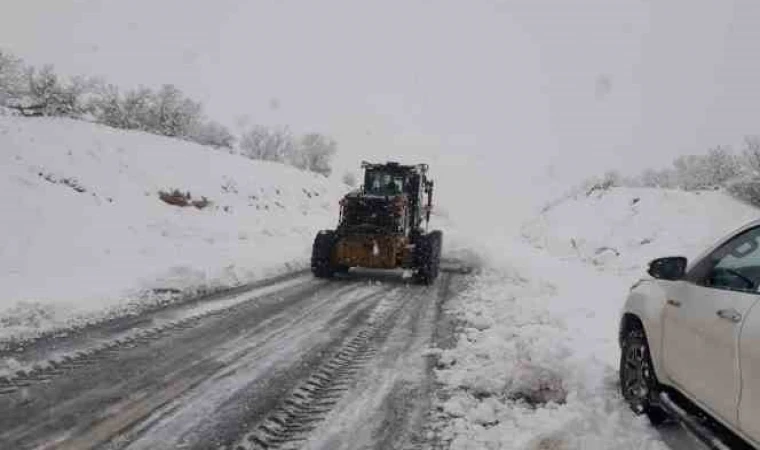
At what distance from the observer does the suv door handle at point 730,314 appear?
350cm

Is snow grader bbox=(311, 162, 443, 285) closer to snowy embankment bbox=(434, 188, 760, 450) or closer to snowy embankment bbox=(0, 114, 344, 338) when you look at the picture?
snowy embankment bbox=(434, 188, 760, 450)

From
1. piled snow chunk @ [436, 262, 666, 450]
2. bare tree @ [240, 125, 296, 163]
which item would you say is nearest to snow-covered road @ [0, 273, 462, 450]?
piled snow chunk @ [436, 262, 666, 450]

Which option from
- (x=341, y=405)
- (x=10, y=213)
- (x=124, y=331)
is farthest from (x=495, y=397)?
(x=10, y=213)

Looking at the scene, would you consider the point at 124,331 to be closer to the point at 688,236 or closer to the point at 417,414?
the point at 417,414

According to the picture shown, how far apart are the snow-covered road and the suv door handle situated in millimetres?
2168

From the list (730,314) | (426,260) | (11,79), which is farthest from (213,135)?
(730,314)

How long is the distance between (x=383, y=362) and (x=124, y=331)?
10.4 ft

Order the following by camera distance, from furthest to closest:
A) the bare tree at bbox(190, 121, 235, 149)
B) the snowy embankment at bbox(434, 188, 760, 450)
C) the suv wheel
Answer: the bare tree at bbox(190, 121, 235, 149)
the suv wheel
the snowy embankment at bbox(434, 188, 760, 450)

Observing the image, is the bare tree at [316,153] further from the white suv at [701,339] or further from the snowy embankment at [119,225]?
the white suv at [701,339]

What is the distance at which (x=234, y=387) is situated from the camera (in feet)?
18.1

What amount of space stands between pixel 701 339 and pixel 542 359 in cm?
207

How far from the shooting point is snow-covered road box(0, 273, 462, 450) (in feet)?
14.3

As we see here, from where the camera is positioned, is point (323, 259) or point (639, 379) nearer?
point (639, 379)

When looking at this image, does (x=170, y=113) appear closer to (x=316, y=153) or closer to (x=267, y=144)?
(x=267, y=144)
